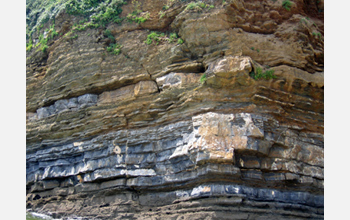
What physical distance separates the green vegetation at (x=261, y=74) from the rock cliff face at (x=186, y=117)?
0.12 ft

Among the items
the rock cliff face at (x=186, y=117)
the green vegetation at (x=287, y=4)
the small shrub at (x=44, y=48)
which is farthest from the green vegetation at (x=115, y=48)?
the green vegetation at (x=287, y=4)

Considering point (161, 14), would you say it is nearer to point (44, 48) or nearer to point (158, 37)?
point (158, 37)

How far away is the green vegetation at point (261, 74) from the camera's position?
10656mm

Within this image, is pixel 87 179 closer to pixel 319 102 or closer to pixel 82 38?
pixel 82 38

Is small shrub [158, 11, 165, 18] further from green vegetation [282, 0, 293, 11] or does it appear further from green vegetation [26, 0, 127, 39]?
green vegetation [282, 0, 293, 11]

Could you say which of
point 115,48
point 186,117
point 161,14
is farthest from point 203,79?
point 115,48

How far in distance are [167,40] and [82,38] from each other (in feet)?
12.9

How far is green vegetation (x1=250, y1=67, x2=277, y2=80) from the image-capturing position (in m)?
10.7

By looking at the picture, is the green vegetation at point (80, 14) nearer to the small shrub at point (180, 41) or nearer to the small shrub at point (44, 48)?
the small shrub at point (44, 48)

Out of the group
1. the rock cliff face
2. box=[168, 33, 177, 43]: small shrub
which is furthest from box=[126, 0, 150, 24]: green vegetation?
box=[168, 33, 177, 43]: small shrub

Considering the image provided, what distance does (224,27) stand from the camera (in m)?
11.5

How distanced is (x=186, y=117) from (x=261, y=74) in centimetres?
286

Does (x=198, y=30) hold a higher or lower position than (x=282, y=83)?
higher

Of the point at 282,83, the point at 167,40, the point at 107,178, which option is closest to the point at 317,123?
the point at 282,83
